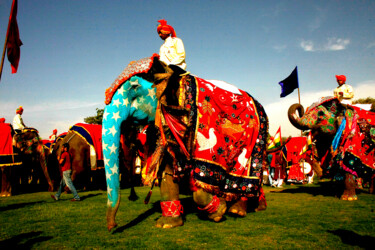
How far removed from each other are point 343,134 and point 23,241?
790 cm

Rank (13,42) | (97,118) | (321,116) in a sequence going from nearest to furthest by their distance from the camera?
(13,42), (321,116), (97,118)

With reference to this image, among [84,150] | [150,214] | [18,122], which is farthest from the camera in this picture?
[18,122]

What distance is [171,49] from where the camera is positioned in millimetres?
5223

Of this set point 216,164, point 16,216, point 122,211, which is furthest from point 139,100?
point 16,216

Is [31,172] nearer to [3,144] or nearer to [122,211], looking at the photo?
[3,144]

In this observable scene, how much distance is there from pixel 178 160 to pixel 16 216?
4086 mm

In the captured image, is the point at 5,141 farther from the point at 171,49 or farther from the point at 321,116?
the point at 321,116

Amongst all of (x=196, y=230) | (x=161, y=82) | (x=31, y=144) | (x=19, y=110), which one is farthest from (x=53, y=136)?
(x=196, y=230)

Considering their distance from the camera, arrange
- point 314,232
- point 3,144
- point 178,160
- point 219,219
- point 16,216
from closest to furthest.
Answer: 1. point 314,232
2. point 178,160
3. point 219,219
4. point 16,216
5. point 3,144

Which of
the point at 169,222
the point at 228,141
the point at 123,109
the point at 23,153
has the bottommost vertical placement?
the point at 169,222

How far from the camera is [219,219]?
17.3 feet

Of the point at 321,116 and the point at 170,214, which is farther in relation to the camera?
the point at 321,116

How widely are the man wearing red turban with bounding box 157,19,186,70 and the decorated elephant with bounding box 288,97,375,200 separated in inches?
167

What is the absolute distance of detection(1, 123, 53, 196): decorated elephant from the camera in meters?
10.5
